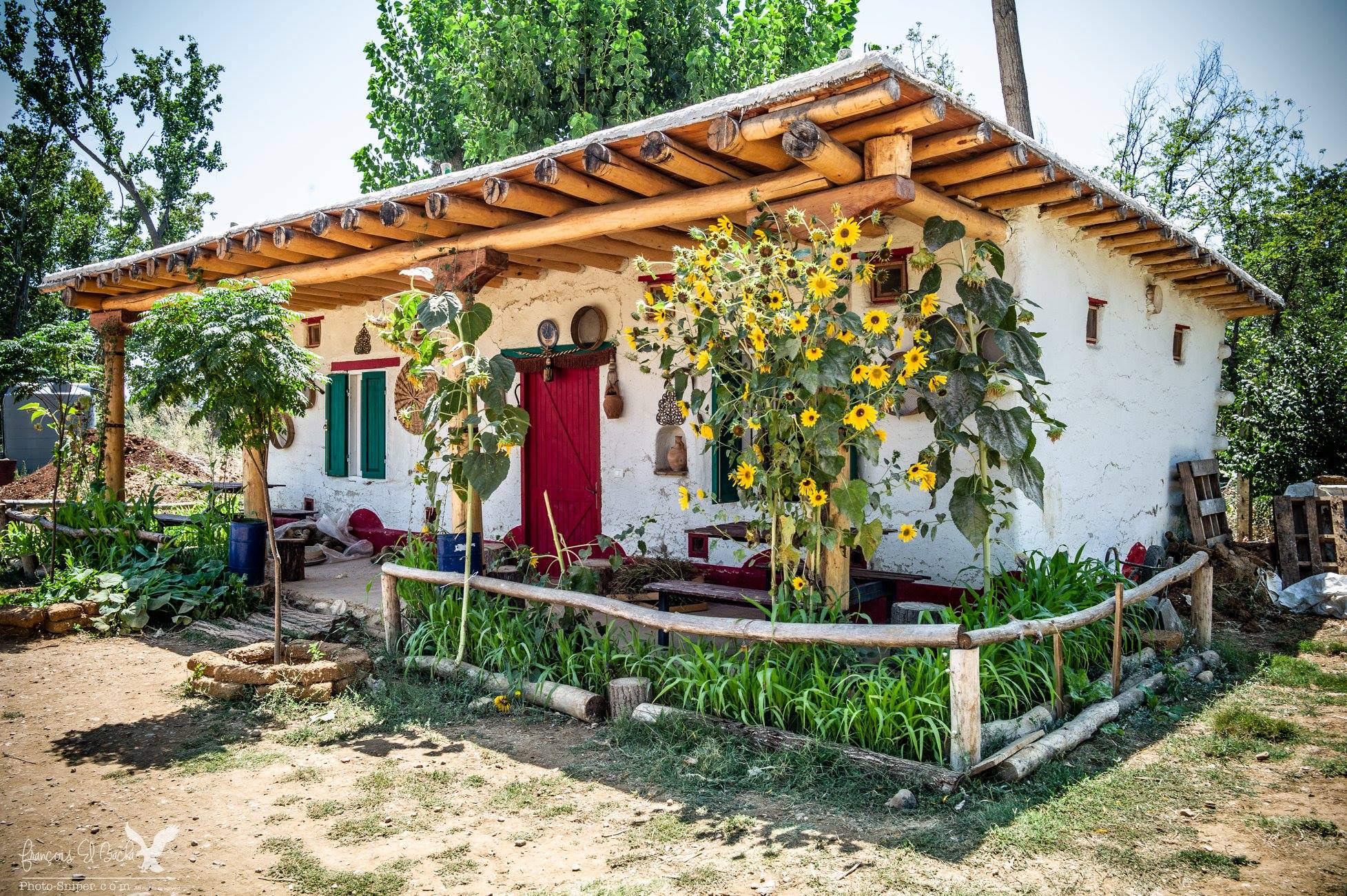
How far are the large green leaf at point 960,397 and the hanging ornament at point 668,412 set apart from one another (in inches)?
114

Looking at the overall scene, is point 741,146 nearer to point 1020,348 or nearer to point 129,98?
Answer: point 1020,348

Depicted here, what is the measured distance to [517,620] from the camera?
5.38 metres

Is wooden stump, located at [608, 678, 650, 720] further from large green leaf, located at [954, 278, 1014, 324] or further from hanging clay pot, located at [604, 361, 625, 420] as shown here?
hanging clay pot, located at [604, 361, 625, 420]

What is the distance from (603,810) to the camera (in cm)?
358

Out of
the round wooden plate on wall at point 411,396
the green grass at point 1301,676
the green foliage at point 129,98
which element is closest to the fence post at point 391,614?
the round wooden plate on wall at point 411,396

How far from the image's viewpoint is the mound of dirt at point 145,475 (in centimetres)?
1597

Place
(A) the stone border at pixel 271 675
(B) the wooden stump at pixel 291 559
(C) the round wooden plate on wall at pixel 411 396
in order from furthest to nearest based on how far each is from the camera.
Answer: (C) the round wooden plate on wall at pixel 411 396 → (B) the wooden stump at pixel 291 559 → (A) the stone border at pixel 271 675

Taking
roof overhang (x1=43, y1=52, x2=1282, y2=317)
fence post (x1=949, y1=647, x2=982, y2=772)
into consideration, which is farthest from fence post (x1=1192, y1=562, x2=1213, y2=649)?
fence post (x1=949, y1=647, x2=982, y2=772)

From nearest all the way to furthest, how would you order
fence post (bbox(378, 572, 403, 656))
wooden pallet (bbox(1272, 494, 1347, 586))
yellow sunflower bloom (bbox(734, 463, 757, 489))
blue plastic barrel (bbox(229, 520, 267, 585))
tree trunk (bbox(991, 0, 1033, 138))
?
yellow sunflower bloom (bbox(734, 463, 757, 489)), fence post (bbox(378, 572, 403, 656)), blue plastic barrel (bbox(229, 520, 267, 585)), wooden pallet (bbox(1272, 494, 1347, 586)), tree trunk (bbox(991, 0, 1033, 138))

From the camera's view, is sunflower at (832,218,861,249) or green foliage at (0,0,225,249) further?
green foliage at (0,0,225,249)

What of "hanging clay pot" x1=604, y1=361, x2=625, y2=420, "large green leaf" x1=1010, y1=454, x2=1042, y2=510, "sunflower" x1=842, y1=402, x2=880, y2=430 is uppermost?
"hanging clay pot" x1=604, y1=361, x2=625, y2=420

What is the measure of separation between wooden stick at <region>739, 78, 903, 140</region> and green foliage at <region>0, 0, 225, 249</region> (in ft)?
74.3

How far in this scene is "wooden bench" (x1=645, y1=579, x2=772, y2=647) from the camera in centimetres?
514

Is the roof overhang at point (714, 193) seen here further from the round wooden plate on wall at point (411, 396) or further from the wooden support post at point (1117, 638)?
the wooden support post at point (1117, 638)
